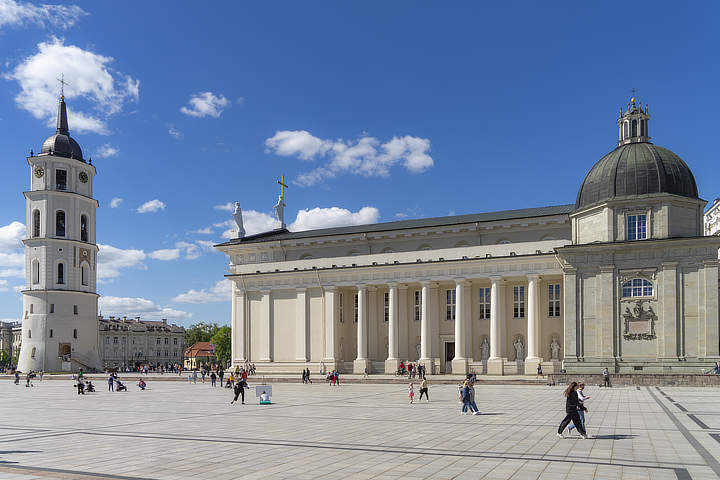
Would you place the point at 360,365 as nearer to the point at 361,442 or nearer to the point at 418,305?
the point at 418,305

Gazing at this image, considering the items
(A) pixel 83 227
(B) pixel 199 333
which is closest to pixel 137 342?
(B) pixel 199 333

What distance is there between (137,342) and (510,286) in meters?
121

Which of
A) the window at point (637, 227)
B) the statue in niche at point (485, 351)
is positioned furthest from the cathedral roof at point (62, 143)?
the window at point (637, 227)

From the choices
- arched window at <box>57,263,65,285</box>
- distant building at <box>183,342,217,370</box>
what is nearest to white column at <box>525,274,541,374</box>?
arched window at <box>57,263,65,285</box>

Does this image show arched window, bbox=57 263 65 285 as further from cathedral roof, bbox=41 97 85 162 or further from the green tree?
the green tree

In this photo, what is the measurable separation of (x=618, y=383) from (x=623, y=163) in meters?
17.0

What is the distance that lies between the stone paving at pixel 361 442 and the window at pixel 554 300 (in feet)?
93.4

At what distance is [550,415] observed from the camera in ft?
77.7

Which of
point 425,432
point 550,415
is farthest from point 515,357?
point 425,432

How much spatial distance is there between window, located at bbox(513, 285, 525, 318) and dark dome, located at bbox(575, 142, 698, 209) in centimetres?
1136

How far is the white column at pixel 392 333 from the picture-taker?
200 ft

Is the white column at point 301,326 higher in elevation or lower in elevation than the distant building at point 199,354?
higher

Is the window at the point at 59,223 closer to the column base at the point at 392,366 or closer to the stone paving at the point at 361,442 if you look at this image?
the column base at the point at 392,366

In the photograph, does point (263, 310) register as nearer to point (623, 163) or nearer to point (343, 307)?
point (343, 307)
